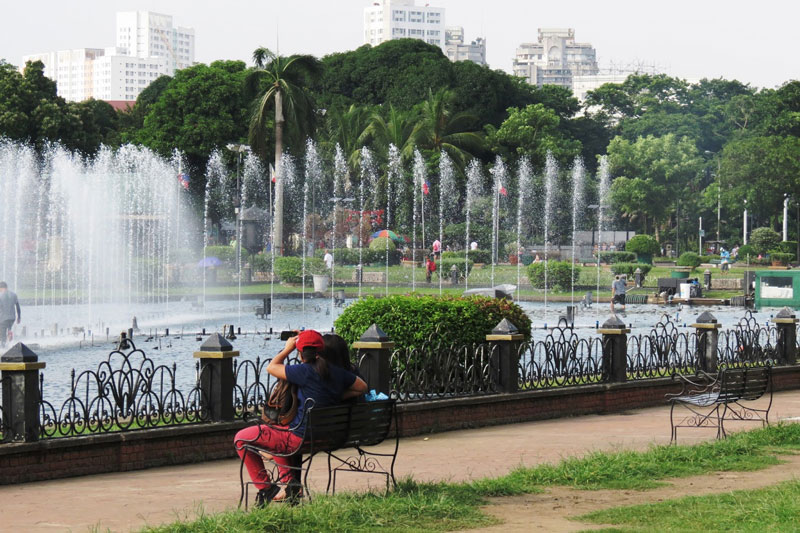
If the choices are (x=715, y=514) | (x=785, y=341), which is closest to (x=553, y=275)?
(x=785, y=341)

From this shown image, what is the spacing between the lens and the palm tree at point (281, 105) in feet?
198

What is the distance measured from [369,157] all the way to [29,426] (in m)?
61.0

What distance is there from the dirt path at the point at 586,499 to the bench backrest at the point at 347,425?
2.98 feet

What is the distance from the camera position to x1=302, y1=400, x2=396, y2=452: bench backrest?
796 centimetres

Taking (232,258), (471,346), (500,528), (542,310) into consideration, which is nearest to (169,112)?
(232,258)

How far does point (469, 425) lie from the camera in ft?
44.5

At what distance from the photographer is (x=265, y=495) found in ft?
26.6

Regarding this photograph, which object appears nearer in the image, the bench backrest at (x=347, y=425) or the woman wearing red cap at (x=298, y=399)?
the bench backrest at (x=347, y=425)

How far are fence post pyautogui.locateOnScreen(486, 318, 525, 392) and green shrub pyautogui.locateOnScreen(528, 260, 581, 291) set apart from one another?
3567 centimetres

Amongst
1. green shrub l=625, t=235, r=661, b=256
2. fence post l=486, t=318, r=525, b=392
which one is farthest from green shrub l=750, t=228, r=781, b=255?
fence post l=486, t=318, r=525, b=392

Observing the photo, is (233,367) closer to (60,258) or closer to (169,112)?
(60,258)

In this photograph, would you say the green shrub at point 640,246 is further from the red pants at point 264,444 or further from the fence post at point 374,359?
the red pants at point 264,444

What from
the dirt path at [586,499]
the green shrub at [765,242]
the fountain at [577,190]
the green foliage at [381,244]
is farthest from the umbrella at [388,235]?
the dirt path at [586,499]

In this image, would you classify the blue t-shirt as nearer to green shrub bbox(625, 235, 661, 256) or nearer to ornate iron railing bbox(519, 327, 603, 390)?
ornate iron railing bbox(519, 327, 603, 390)
